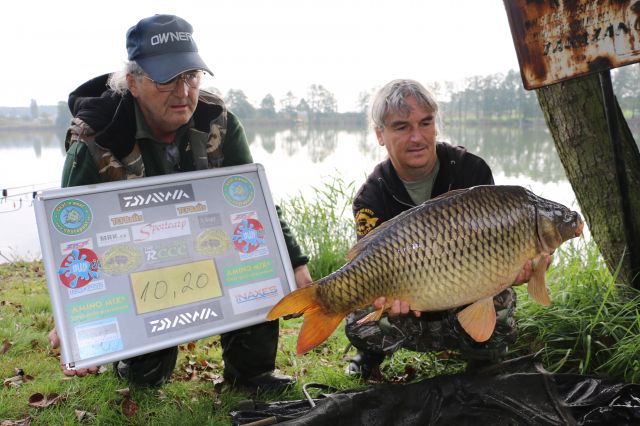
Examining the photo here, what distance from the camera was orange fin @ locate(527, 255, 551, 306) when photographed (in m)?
1.45

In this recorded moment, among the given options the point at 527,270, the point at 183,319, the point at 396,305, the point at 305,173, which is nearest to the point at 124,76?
the point at 183,319

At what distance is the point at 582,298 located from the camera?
207 centimetres

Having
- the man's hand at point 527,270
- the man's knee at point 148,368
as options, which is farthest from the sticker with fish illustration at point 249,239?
the man's hand at point 527,270

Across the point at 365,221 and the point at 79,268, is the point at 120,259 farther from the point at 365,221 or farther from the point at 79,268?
the point at 365,221

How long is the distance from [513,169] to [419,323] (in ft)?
23.5

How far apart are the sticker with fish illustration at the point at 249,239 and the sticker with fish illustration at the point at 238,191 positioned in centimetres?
6

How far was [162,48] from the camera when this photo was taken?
1.75 meters

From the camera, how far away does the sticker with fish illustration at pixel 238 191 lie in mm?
1776

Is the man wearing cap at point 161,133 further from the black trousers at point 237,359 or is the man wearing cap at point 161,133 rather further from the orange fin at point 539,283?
the orange fin at point 539,283

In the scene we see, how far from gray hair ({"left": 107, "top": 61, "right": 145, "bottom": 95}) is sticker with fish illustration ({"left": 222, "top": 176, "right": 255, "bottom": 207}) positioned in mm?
460

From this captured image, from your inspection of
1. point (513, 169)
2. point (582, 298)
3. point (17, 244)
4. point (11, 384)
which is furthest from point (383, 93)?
point (513, 169)

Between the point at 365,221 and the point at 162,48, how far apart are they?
88 cm

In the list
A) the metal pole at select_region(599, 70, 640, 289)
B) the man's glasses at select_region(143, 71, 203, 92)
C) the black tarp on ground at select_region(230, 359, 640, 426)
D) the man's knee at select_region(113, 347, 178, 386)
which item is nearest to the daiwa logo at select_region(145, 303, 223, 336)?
the black tarp on ground at select_region(230, 359, 640, 426)

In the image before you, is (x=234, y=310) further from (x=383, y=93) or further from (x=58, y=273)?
(x=383, y=93)
